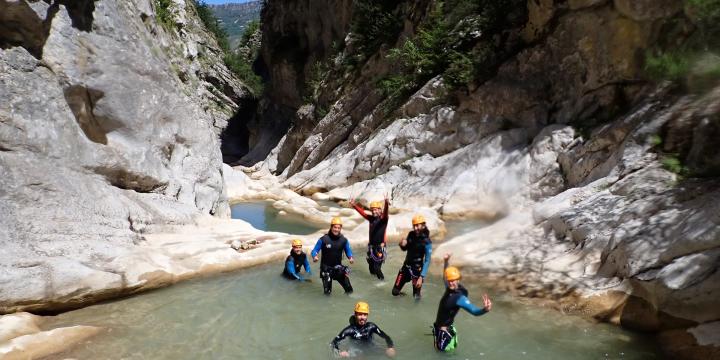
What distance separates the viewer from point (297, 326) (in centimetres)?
679

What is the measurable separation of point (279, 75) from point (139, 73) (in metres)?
26.6

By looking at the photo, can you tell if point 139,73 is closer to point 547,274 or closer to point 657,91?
point 547,274

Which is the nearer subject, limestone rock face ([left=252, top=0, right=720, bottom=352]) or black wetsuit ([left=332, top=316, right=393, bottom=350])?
black wetsuit ([left=332, top=316, right=393, bottom=350])

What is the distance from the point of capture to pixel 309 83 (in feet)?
102

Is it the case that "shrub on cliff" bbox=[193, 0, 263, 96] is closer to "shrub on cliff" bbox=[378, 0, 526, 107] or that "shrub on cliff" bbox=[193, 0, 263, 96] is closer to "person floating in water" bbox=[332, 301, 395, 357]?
"shrub on cliff" bbox=[378, 0, 526, 107]

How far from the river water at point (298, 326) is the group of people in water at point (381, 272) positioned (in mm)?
216

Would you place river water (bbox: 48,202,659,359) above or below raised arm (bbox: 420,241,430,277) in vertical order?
below

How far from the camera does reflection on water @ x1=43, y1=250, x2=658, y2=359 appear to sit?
577cm

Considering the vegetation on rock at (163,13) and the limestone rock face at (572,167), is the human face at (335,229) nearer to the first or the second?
the limestone rock face at (572,167)

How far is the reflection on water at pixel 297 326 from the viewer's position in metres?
5.77

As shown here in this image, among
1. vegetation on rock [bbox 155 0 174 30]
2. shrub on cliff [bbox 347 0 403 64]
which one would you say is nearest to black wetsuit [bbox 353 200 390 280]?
vegetation on rock [bbox 155 0 174 30]

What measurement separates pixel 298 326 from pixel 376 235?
248 centimetres

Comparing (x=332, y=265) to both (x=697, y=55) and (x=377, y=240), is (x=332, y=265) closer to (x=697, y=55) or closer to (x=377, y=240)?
(x=377, y=240)

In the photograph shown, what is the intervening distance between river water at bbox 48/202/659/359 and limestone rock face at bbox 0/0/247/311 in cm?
90
